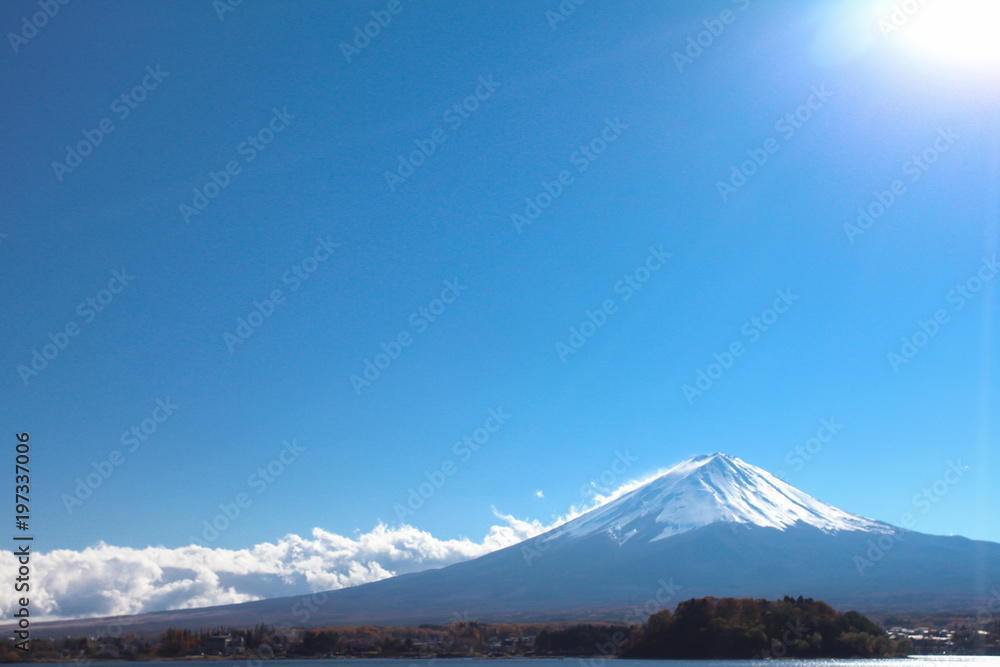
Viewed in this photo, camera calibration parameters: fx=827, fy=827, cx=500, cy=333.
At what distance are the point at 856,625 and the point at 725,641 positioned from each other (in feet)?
40.2

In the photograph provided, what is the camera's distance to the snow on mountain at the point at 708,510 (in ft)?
553

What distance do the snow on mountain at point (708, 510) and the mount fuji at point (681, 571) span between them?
1.43ft

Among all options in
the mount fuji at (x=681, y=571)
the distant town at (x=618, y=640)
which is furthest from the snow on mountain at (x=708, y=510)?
the distant town at (x=618, y=640)

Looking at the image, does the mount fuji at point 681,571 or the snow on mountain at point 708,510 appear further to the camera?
the snow on mountain at point 708,510

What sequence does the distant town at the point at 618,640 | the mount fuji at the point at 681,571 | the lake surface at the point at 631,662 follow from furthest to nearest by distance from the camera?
the mount fuji at the point at 681,571 < the distant town at the point at 618,640 < the lake surface at the point at 631,662

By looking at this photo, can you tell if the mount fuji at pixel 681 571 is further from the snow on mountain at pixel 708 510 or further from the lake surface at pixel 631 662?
the lake surface at pixel 631 662

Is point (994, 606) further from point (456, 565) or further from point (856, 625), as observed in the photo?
point (456, 565)

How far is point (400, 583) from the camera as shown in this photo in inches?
6540

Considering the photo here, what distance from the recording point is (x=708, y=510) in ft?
→ 570

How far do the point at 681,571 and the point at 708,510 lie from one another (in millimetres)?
35101

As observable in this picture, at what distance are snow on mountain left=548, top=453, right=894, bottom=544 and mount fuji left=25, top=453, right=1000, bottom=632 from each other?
44 cm

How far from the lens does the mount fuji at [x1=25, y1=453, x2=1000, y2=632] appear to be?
127 metres

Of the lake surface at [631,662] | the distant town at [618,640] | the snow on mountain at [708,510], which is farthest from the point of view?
the snow on mountain at [708,510]

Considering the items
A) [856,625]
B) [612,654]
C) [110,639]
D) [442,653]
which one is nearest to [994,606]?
[856,625]
